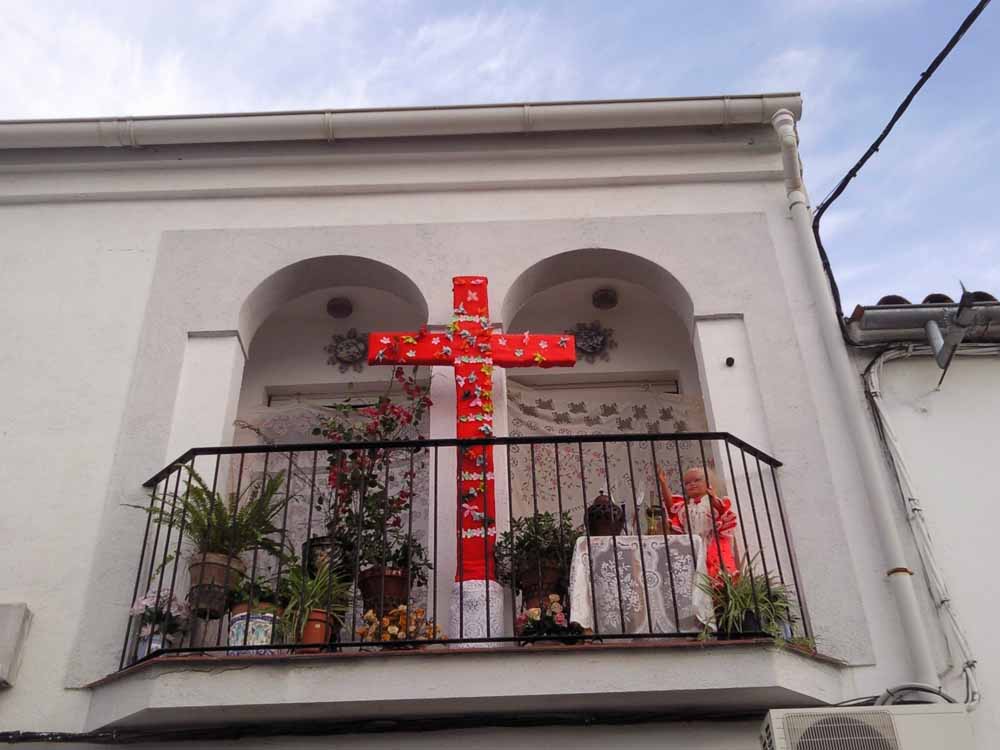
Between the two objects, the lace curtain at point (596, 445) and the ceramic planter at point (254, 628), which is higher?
the lace curtain at point (596, 445)

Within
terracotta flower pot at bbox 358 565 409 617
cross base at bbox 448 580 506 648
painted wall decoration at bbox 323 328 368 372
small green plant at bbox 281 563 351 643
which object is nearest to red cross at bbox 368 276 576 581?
cross base at bbox 448 580 506 648

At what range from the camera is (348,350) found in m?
9.73

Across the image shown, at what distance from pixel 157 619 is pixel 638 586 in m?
2.97

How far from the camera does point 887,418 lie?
25.7ft

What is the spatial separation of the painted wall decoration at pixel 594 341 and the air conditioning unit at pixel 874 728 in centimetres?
446

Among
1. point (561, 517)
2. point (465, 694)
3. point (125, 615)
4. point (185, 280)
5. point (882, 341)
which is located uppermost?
point (185, 280)

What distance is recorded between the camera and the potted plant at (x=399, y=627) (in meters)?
6.84

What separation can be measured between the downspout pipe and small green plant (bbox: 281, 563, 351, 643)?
347cm

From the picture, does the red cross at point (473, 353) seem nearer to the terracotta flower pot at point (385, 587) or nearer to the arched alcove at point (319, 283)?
the arched alcove at point (319, 283)

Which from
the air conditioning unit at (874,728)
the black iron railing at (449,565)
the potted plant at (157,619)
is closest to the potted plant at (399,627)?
the black iron railing at (449,565)

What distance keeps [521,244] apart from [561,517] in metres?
2.67

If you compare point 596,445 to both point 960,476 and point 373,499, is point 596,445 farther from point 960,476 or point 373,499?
point 960,476

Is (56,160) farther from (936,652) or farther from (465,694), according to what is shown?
(936,652)

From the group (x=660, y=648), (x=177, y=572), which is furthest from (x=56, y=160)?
(x=660, y=648)
